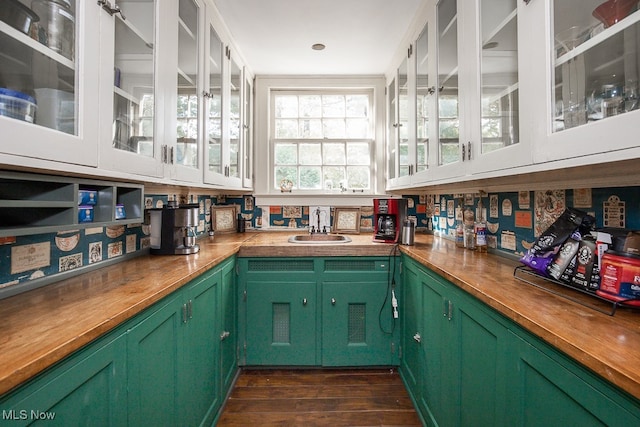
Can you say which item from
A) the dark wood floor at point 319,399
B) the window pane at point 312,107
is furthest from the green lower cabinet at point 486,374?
the window pane at point 312,107

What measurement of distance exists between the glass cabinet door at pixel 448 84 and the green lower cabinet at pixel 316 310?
957mm

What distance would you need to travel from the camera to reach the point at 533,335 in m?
0.86

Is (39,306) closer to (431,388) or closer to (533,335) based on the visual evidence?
(533,335)

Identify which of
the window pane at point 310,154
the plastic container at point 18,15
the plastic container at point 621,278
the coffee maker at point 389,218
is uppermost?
the window pane at point 310,154

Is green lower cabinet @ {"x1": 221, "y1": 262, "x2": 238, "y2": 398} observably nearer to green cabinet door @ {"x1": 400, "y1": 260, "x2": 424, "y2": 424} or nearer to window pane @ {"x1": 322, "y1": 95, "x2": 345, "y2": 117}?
green cabinet door @ {"x1": 400, "y1": 260, "x2": 424, "y2": 424}

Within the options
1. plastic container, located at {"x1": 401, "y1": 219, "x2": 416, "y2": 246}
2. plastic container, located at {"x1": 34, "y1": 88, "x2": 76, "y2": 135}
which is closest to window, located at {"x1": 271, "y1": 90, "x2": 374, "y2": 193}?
plastic container, located at {"x1": 401, "y1": 219, "x2": 416, "y2": 246}

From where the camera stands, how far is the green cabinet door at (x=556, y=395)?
626 millimetres

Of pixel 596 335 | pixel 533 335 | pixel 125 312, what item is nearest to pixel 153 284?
pixel 125 312

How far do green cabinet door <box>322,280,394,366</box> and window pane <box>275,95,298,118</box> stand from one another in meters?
1.80

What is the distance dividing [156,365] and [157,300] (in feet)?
0.77

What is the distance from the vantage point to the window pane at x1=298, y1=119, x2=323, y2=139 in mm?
3205

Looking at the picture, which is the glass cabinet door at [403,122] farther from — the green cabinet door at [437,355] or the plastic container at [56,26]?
the plastic container at [56,26]

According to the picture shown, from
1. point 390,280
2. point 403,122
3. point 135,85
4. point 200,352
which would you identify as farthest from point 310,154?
point 200,352

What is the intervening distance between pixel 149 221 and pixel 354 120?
2133 millimetres
